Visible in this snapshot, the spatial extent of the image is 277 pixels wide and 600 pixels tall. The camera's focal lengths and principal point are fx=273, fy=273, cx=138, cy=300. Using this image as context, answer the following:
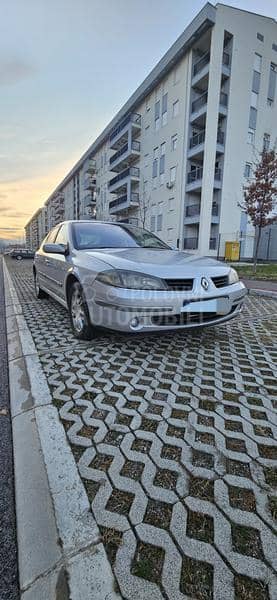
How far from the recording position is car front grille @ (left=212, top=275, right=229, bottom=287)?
306cm

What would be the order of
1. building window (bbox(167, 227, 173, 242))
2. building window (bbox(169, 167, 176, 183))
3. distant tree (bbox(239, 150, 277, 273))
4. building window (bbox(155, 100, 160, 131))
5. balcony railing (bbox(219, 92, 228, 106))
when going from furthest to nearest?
building window (bbox(155, 100, 160, 131))
building window (bbox(167, 227, 173, 242))
building window (bbox(169, 167, 176, 183))
balcony railing (bbox(219, 92, 228, 106))
distant tree (bbox(239, 150, 277, 273))

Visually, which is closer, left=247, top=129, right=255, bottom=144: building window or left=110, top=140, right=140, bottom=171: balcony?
left=247, top=129, right=255, bottom=144: building window

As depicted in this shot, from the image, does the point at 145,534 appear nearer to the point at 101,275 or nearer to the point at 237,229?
the point at 101,275

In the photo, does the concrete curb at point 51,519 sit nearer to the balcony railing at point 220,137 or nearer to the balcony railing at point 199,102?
the balcony railing at point 220,137

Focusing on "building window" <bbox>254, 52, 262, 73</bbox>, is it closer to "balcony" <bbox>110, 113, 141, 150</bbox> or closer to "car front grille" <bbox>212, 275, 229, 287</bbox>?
"balcony" <bbox>110, 113, 141, 150</bbox>

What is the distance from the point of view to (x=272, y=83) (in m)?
22.1

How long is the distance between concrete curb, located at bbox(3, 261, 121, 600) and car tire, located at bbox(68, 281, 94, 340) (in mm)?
1253

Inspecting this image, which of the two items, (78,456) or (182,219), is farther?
(182,219)

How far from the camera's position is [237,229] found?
848 inches

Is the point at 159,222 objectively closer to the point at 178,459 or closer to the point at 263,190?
the point at 263,190

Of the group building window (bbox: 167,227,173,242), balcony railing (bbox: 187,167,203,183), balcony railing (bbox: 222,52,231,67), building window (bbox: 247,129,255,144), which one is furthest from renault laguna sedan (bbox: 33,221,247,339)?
balcony railing (bbox: 222,52,231,67)

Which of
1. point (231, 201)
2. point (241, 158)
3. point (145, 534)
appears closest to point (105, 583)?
point (145, 534)

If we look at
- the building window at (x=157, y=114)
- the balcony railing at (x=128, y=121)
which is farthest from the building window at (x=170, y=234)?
the balcony railing at (x=128, y=121)

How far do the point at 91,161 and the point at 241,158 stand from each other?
30184mm
